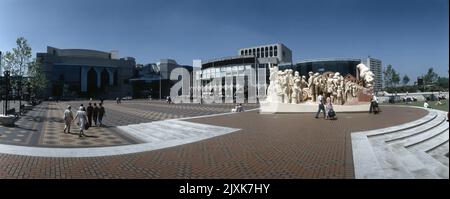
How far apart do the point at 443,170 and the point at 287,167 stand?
3377mm

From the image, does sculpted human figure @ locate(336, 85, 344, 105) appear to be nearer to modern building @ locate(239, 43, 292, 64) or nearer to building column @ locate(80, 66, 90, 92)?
modern building @ locate(239, 43, 292, 64)

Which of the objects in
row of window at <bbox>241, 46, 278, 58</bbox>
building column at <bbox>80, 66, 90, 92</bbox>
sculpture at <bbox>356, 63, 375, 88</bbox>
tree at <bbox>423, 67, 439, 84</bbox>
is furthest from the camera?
row of window at <bbox>241, 46, 278, 58</bbox>

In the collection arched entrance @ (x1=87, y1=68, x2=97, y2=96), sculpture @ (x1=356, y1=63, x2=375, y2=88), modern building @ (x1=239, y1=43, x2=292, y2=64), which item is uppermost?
modern building @ (x1=239, y1=43, x2=292, y2=64)

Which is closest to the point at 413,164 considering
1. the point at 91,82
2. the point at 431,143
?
the point at 431,143

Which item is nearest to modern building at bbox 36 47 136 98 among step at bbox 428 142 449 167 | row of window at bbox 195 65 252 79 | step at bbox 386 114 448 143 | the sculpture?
row of window at bbox 195 65 252 79

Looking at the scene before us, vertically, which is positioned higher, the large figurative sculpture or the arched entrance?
the arched entrance

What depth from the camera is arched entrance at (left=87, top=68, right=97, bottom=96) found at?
10988cm

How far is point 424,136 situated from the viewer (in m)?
11.3

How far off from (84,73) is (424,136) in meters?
116

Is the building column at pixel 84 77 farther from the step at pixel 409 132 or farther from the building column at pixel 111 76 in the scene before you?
the step at pixel 409 132

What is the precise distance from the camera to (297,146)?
9141 mm

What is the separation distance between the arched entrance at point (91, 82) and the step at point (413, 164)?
116m

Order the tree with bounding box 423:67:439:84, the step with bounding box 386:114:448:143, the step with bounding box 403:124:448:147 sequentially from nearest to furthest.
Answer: the step with bounding box 403:124:448:147 < the step with bounding box 386:114:448:143 < the tree with bounding box 423:67:439:84

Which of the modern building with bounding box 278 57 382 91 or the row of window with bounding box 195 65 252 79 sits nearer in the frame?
the row of window with bounding box 195 65 252 79
